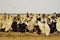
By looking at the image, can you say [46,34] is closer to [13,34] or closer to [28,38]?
[28,38]

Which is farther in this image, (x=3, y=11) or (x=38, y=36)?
(x=3, y=11)

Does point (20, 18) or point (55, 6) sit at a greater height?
point (55, 6)

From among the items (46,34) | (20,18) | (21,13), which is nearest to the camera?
(46,34)

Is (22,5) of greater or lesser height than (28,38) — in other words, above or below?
above

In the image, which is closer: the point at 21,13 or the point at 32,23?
the point at 32,23

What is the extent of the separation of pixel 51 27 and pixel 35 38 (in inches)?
8.2

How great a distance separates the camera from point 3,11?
6.13ft

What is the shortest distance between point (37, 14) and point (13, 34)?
38cm

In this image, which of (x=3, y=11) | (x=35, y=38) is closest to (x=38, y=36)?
(x=35, y=38)

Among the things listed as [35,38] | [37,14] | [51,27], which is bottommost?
[35,38]

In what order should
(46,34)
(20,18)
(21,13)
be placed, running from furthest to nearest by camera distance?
(21,13)
(20,18)
(46,34)

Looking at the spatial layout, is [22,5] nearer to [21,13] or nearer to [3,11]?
[21,13]

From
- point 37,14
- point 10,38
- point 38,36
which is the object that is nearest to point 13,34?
point 10,38

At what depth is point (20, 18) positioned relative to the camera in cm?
175
